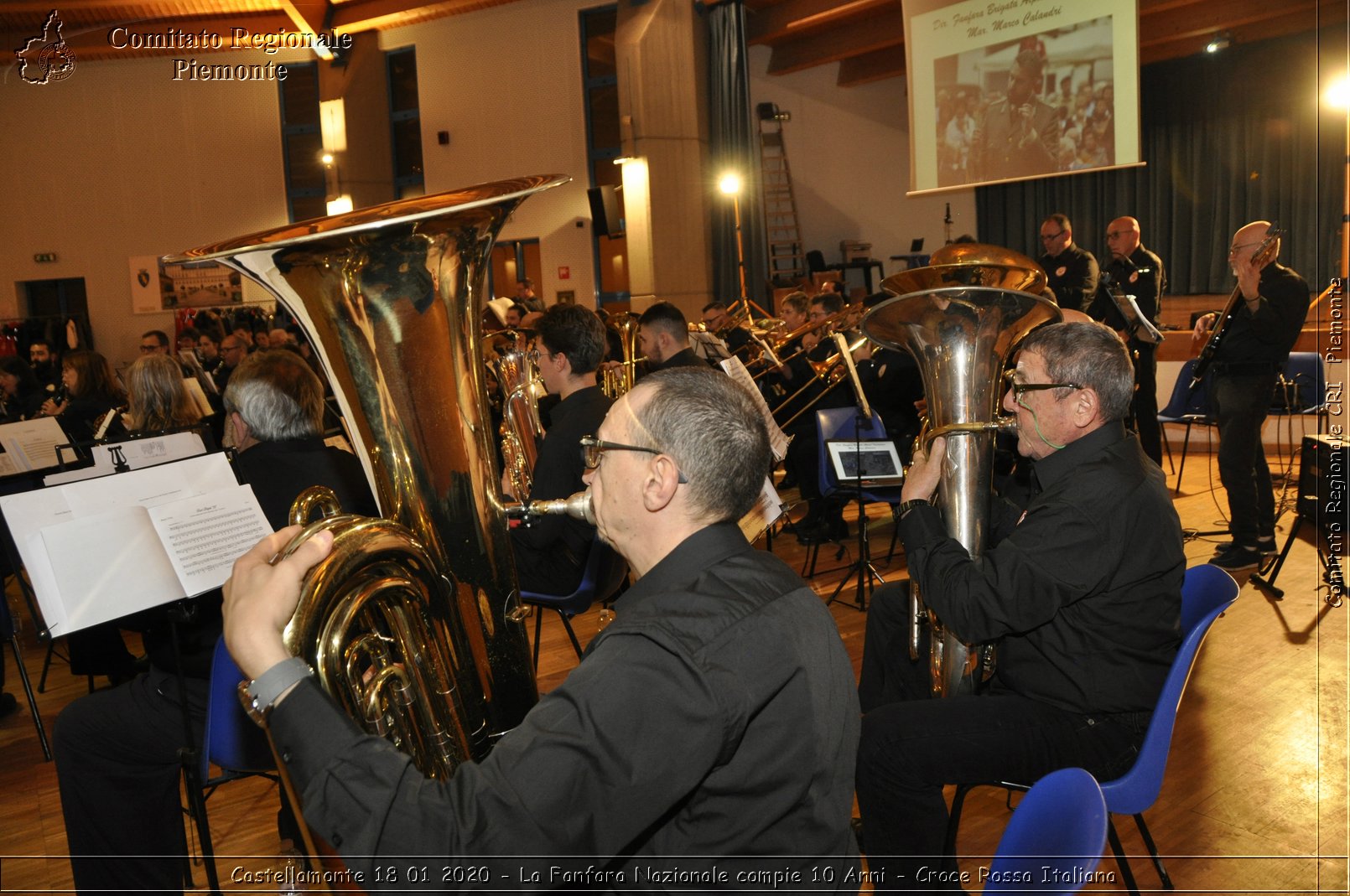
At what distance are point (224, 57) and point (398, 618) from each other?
13.1 m

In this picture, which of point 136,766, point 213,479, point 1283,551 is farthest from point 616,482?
point 1283,551

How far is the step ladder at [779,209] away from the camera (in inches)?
478

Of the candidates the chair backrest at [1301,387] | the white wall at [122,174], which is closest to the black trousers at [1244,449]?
the chair backrest at [1301,387]

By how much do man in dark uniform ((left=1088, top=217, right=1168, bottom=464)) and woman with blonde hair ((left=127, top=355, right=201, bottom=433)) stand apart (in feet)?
17.1

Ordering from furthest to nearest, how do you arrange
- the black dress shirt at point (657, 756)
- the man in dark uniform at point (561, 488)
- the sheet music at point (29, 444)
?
the sheet music at point (29, 444)
the man in dark uniform at point (561, 488)
the black dress shirt at point (657, 756)

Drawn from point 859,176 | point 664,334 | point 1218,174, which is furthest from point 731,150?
point 664,334

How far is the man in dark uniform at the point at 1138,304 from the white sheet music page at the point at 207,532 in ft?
17.3

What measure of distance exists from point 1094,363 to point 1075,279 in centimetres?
441

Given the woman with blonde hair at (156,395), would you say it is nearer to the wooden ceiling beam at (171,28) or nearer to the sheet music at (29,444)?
the sheet music at (29,444)

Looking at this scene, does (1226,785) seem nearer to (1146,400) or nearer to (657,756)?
(657,756)

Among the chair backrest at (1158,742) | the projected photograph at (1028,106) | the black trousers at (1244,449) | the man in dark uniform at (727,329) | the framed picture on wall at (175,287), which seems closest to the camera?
the chair backrest at (1158,742)

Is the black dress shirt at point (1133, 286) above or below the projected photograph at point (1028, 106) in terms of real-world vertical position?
below

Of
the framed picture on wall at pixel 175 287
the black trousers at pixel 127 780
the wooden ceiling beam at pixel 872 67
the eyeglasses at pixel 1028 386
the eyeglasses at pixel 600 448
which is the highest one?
the wooden ceiling beam at pixel 872 67

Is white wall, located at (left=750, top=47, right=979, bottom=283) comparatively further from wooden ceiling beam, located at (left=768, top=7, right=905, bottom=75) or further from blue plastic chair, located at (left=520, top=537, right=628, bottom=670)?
blue plastic chair, located at (left=520, top=537, right=628, bottom=670)
